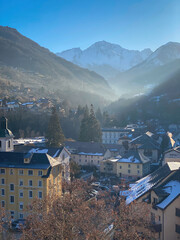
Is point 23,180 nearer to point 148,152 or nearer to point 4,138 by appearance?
point 4,138

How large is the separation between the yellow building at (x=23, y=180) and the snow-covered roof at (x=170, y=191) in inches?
480

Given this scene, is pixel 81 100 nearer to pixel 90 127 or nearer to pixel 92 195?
pixel 90 127

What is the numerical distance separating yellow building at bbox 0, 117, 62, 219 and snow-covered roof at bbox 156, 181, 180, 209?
40.0ft

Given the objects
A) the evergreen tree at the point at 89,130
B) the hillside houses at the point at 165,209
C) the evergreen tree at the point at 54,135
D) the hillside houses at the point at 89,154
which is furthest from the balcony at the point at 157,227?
the evergreen tree at the point at 89,130

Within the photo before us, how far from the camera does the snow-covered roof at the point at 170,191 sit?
17209 mm

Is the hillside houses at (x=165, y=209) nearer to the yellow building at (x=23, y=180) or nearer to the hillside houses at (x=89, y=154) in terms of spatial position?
the yellow building at (x=23, y=180)

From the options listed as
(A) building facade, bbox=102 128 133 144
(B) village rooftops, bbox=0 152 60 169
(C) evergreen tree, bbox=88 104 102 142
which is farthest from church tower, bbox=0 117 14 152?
(A) building facade, bbox=102 128 133 144

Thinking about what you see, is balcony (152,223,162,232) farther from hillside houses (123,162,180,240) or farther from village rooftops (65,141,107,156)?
village rooftops (65,141,107,156)

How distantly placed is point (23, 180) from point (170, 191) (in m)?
15.5

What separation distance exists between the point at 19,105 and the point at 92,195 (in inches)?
2349

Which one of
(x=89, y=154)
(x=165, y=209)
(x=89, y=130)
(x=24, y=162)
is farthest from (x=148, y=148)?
(x=165, y=209)

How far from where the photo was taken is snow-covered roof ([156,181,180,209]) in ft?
56.5

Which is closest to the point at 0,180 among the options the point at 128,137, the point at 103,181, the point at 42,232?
the point at 103,181

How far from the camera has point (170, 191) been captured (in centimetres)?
1806
